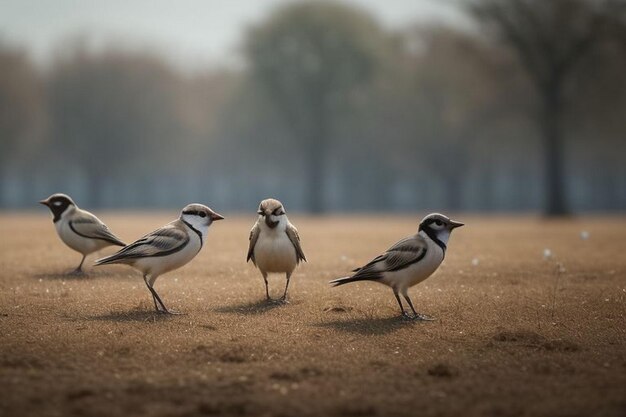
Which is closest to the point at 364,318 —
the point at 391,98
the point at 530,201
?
the point at 391,98

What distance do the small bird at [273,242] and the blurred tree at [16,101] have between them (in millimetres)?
51257

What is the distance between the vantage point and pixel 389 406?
22.7 ft

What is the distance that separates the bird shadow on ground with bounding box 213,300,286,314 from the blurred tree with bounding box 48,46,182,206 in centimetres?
5294

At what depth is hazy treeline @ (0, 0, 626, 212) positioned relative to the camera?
42.6 meters

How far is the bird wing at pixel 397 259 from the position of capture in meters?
10.5

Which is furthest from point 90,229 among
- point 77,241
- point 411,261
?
point 411,261

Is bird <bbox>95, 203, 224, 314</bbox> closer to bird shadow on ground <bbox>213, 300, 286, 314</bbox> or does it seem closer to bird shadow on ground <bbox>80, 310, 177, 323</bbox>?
bird shadow on ground <bbox>80, 310, 177, 323</bbox>

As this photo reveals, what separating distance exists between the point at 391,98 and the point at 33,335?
51921mm

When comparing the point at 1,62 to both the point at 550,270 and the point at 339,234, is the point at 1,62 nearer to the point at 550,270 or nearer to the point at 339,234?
the point at 339,234

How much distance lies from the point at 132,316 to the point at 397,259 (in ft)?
12.1

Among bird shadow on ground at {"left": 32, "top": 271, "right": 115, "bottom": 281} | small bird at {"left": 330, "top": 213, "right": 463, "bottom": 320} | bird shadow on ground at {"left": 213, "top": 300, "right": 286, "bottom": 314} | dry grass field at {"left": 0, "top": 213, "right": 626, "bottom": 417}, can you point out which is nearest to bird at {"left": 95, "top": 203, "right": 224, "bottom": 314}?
dry grass field at {"left": 0, "top": 213, "right": 626, "bottom": 417}

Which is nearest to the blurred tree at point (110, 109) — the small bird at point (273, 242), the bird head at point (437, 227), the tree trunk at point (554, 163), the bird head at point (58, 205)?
the tree trunk at point (554, 163)

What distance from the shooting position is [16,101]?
191ft

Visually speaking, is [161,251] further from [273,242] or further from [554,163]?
[554,163]
